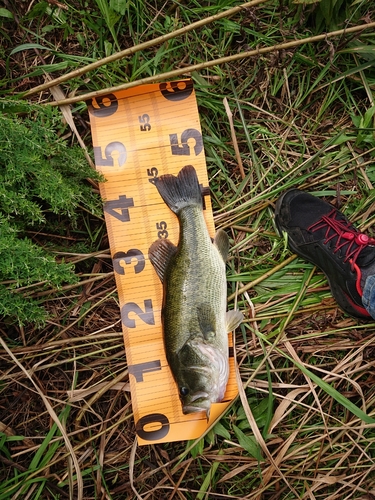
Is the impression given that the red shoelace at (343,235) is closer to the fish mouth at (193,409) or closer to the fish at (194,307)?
the fish at (194,307)

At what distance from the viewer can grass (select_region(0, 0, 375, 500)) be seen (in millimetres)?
2496

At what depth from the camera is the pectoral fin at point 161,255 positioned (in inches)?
97.0

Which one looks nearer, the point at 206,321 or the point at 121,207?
the point at 206,321

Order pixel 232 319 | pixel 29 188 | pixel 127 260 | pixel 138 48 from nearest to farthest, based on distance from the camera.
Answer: pixel 29 188 → pixel 138 48 → pixel 232 319 → pixel 127 260

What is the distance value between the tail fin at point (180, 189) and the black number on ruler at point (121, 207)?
0.21 meters

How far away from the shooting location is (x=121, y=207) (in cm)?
257

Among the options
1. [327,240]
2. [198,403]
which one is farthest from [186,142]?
[198,403]

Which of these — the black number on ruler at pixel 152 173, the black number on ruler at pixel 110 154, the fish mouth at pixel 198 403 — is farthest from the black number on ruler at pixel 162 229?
the fish mouth at pixel 198 403

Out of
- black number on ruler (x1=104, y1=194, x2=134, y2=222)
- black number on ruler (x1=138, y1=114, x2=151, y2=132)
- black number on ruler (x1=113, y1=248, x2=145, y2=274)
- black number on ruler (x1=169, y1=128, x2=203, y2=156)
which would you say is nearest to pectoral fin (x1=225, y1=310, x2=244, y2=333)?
black number on ruler (x1=113, y1=248, x2=145, y2=274)

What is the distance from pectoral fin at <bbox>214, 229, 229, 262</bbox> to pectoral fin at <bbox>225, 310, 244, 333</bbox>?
0.32 meters

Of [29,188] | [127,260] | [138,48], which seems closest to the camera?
[29,188]

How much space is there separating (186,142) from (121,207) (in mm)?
559

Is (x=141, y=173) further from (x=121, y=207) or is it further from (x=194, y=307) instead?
(x=194, y=307)

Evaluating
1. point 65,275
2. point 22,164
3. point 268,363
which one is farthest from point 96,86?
point 268,363
